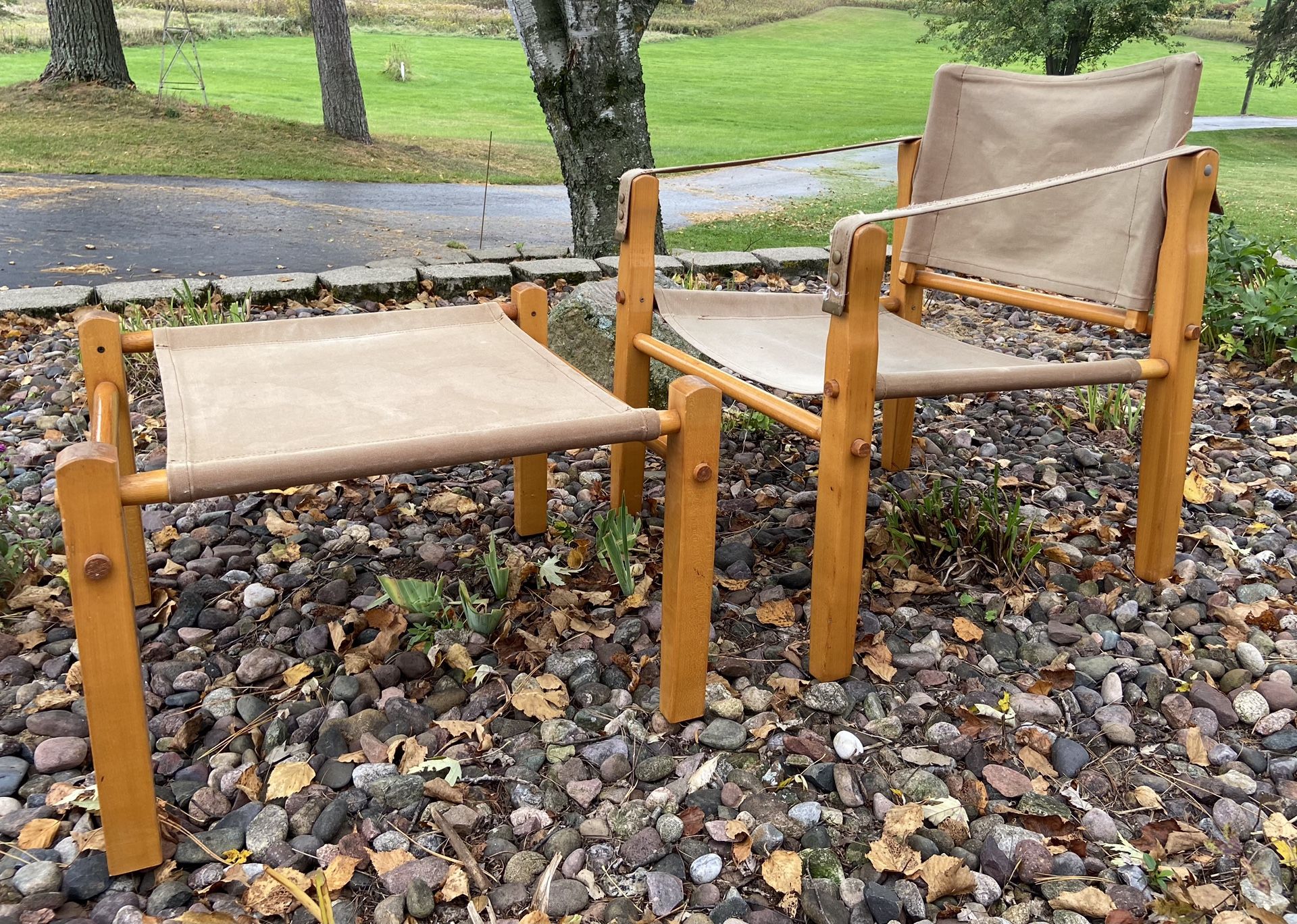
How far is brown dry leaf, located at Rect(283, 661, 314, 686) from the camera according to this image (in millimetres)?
1602

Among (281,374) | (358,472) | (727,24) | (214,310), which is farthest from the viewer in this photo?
(727,24)

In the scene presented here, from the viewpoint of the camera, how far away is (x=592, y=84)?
12.2 feet

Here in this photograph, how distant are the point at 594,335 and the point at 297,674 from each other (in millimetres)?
1429

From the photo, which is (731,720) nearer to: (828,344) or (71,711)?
(828,344)

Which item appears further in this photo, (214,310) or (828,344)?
(214,310)

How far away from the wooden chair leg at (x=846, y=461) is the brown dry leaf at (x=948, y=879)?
43cm

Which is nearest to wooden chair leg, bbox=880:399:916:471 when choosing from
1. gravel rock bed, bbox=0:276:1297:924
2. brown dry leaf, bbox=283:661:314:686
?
gravel rock bed, bbox=0:276:1297:924

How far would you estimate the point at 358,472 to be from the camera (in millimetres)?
1248

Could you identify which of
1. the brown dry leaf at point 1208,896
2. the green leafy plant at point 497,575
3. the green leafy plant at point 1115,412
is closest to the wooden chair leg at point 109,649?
the green leafy plant at point 497,575

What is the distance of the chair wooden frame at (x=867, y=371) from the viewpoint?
1.50 m

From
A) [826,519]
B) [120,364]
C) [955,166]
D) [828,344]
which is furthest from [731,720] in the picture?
[955,166]

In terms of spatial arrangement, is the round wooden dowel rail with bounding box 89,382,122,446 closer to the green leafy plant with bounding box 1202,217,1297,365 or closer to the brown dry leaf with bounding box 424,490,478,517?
the brown dry leaf with bounding box 424,490,478,517

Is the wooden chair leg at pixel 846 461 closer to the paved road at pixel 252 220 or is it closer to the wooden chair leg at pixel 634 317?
the wooden chair leg at pixel 634 317

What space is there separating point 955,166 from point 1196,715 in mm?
1278
